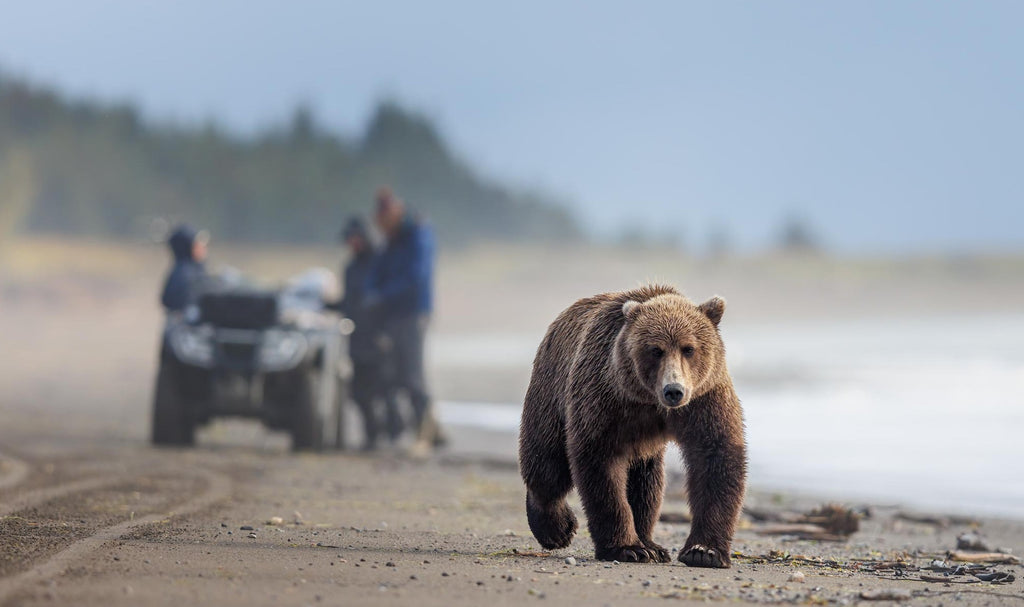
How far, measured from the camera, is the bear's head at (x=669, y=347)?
6570mm

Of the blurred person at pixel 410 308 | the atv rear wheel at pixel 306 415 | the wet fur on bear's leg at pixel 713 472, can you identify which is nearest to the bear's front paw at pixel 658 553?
the wet fur on bear's leg at pixel 713 472

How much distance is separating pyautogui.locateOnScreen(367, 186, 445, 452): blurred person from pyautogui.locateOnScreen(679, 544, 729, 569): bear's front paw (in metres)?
7.78

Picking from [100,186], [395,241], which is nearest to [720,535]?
[395,241]

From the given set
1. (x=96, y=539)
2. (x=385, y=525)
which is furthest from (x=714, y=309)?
(x=96, y=539)

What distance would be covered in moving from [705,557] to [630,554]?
365mm

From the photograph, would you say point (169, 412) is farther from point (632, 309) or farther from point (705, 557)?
point (705, 557)

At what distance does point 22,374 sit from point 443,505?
18249mm

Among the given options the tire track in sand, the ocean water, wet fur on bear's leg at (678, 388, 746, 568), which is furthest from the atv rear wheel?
wet fur on bear's leg at (678, 388, 746, 568)

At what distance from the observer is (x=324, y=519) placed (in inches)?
338

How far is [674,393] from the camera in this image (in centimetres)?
637

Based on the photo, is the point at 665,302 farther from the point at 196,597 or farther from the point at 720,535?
the point at 196,597

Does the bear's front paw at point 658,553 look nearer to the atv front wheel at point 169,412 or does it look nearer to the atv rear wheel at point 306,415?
the atv rear wheel at point 306,415

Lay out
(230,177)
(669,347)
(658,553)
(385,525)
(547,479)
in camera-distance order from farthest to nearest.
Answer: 1. (230,177)
2. (385,525)
3. (547,479)
4. (658,553)
5. (669,347)

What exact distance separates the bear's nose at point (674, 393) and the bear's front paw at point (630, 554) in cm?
96
